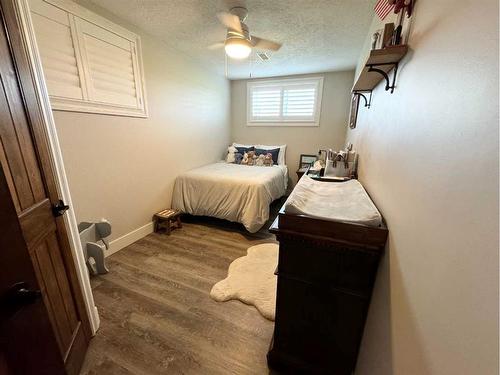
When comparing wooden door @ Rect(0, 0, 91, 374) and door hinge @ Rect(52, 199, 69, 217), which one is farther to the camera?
door hinge @ Rect(52, 199, 69, 217)

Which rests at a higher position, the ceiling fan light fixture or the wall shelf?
the ceiling fan light fixture

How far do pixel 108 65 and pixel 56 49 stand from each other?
1.43 feet

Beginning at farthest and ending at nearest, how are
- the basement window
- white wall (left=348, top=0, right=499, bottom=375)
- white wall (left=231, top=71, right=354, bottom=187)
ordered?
the basement window
white wall (left=231, top=71, right=354, bottom=187)
white wall (left=348, top=0, right=499, bottom=375)

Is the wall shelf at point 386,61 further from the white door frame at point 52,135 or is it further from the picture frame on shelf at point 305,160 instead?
the picture frame on shelf at point 305,160

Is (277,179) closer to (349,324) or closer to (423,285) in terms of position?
(349,324)

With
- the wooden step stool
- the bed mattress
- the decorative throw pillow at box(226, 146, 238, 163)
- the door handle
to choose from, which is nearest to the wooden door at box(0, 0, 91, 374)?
the door handle

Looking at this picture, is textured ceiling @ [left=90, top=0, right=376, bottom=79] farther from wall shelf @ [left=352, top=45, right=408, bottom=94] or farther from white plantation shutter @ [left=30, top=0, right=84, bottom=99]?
wall shelf @ [left=352, top=45, right=408, bottom=94]

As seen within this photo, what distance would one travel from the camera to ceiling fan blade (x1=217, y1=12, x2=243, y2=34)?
5.88 feet

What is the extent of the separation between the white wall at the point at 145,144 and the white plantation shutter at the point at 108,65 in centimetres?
18

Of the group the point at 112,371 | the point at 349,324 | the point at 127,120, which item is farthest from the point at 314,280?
the point at 127,120

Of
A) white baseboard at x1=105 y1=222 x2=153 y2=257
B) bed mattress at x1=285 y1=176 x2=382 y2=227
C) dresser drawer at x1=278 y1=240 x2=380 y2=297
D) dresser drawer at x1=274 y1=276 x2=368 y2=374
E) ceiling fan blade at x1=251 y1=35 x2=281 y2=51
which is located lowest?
white baseboard at x1=105 y1=222 x2=153 y2=257

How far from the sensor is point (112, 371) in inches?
48.5

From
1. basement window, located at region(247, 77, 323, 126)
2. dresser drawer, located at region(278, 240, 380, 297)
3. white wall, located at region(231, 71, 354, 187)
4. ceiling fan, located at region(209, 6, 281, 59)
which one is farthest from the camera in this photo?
basement window, located at region(247, 77, 323, 126)

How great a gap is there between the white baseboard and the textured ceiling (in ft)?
7.66
